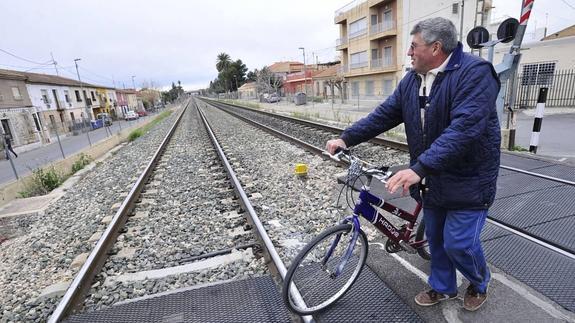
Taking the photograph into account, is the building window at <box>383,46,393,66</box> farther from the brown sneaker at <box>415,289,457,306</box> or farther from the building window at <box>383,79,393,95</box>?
the brown sneaker at <box>415,289,457,306</box>

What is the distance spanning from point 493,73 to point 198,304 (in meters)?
2.79

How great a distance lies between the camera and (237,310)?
2664 mm

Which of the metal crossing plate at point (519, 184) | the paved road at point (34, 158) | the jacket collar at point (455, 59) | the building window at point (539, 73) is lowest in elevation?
the paved road at point (34, 158)

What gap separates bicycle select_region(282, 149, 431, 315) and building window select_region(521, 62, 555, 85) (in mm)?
19823

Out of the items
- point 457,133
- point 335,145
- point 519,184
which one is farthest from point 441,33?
point 519,184

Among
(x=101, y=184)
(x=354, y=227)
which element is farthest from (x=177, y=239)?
(x=101, y=184)

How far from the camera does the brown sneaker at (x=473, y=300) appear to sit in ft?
7.95

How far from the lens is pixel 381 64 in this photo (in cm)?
3403

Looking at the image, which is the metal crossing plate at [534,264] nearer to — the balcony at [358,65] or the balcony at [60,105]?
the balcony at [358,65]

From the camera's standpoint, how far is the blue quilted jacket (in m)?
1.86

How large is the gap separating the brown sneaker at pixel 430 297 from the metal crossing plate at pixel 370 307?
4.5 inches

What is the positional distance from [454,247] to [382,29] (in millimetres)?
34970

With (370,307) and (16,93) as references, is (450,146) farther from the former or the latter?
(16,93)

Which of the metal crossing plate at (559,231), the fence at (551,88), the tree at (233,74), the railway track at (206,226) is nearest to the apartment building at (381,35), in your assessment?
the fence at (551,88)
